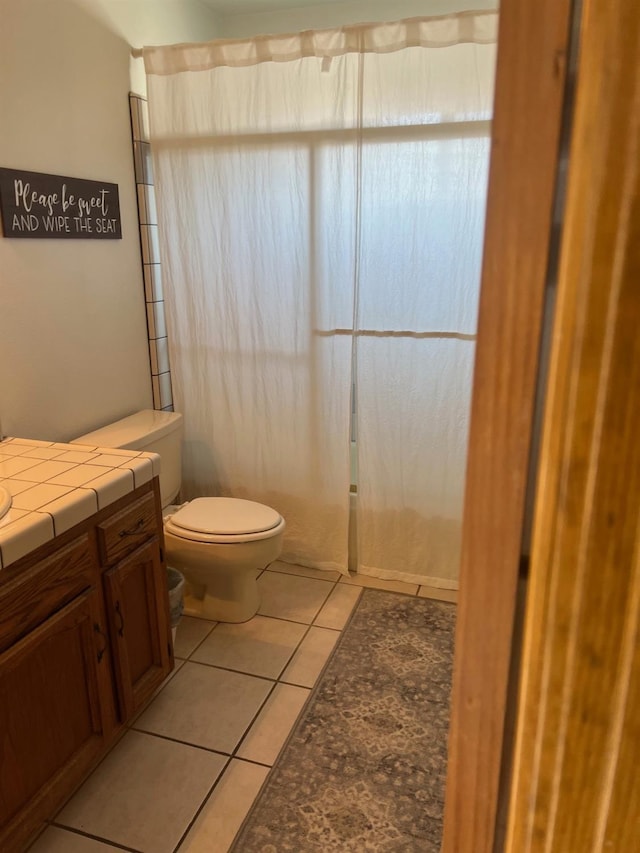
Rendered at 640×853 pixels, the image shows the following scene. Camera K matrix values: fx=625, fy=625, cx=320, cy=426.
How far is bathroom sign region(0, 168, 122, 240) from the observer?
6.51 feet

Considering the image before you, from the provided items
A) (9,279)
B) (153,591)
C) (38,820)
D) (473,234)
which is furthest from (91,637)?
(473,234)

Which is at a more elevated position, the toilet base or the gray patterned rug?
the toilet base

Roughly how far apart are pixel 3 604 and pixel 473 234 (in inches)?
76.0

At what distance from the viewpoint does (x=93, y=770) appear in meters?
1.85

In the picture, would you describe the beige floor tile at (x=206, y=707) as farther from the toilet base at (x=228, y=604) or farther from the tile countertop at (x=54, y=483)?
the tile countertop at (x=54, y=483)

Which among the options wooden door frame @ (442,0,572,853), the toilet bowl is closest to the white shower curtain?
the toilet bowl

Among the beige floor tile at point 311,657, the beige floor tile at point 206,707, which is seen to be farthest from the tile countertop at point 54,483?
the beige floor tile at point 311,657

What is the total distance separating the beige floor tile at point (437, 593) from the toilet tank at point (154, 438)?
117cm

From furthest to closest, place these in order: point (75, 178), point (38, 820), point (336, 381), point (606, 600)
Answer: point (336, 381) < point (75, 178) < point (38, 820) < point (606, 600)

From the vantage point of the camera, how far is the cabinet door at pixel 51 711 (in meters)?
1.43

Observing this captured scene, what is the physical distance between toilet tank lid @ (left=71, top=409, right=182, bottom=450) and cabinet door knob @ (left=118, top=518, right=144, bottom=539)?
503 millimetres

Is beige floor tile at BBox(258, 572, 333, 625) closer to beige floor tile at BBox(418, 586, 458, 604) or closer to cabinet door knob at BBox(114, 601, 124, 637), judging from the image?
beige floor tile at BBox(418, 586, 458, 604)

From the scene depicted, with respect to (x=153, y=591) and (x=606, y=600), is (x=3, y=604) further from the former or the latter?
(x=606, y=600)

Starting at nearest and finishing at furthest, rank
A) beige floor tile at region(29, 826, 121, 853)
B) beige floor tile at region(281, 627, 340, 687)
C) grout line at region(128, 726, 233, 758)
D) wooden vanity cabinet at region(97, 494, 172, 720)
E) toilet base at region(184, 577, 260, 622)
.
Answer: beige floor tile at region(29, 826, 121, 853) < wooden vanity cabinet at region(97, 494, 172, 720) < grout line at region(128, 726, 233, 758) < beige floor tile at region(281, 627, 340, 687) < toilet base at region(184, 577, 260, 622)
